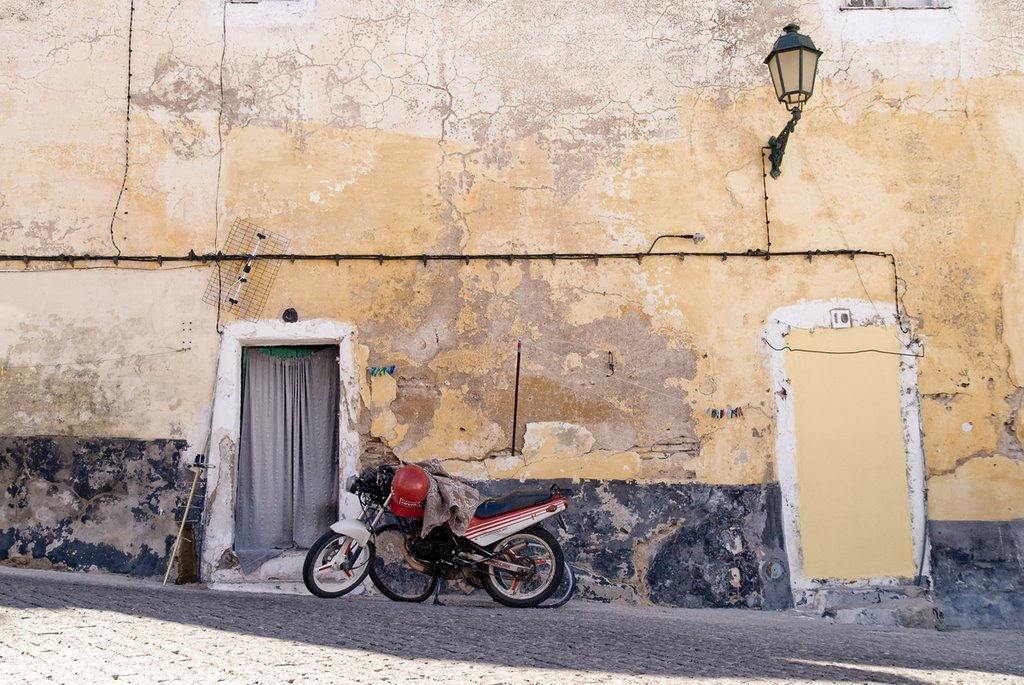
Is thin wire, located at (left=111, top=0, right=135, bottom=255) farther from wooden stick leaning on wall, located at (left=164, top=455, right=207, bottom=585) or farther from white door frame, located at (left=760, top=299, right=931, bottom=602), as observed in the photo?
white door frame, located at (left=760, top=299, right=931, bottom=602)

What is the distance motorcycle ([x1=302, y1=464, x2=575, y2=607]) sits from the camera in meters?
6.29

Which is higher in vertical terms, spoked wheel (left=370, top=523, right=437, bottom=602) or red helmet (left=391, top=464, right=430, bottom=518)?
red helmet (left=391, top=464, right=430, bottom=518)

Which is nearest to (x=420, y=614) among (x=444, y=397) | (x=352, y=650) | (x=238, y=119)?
(x=352, y=650)

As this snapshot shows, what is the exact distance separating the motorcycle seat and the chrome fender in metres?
0.72

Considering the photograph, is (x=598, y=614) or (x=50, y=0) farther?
(x=50, y=0)

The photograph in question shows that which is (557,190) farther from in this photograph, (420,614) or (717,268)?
(420,614)

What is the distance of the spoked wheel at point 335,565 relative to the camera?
623 cm

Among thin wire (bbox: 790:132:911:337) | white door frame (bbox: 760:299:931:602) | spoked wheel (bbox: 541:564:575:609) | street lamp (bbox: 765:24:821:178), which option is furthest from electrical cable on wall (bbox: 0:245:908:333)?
spoked wheel (bbox: 541:564:575:609)

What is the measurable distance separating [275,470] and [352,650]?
3.57m

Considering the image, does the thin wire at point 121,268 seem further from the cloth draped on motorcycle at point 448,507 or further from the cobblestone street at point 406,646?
the cloth draped on motorcycle at point 448,507

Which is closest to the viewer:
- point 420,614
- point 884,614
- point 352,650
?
point 352,650

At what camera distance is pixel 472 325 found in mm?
7672

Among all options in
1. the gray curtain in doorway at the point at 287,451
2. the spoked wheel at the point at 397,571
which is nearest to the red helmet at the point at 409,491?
the spoked wheel at the point at 397,571

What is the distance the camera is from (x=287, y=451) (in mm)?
7719
